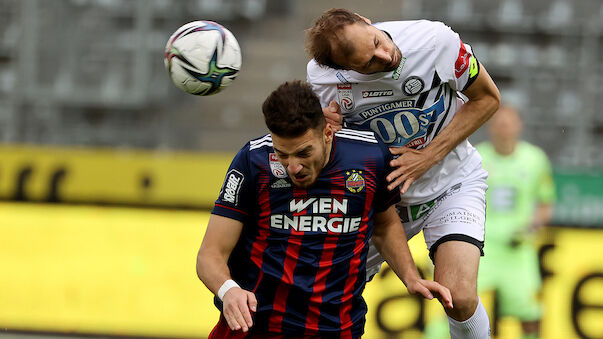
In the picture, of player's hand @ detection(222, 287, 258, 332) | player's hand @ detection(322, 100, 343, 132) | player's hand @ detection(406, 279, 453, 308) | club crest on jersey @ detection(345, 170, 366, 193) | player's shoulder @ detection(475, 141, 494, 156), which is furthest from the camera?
player's shoulder @ detection(475, 141, 494, 156)

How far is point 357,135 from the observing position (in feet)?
13.5

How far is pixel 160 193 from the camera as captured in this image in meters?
8.71

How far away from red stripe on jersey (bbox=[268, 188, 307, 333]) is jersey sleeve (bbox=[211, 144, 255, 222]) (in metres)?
0.22

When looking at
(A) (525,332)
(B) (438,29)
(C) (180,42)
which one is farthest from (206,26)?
(A) (525,332)

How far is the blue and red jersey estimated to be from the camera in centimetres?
388

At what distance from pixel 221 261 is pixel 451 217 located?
147 centimetres

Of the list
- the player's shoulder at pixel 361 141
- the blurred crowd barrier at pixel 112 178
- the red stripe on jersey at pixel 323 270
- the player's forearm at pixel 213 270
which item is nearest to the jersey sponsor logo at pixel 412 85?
the player's shoulder at pixel 361 141

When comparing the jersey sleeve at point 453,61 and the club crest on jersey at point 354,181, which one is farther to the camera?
the jersey sleeve at point 453,61

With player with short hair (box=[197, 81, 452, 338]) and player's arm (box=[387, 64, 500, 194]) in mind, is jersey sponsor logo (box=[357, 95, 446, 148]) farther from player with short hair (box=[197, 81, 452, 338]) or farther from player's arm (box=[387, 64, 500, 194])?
player with short hair (box=[197, 81, 452, 338])

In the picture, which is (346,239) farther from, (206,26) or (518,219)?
(518,219)

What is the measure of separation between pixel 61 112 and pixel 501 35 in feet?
25.4

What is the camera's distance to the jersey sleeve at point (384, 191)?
13.5ft

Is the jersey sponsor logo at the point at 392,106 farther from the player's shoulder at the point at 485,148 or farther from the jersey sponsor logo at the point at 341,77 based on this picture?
the player's shoulder at the point at 485,148

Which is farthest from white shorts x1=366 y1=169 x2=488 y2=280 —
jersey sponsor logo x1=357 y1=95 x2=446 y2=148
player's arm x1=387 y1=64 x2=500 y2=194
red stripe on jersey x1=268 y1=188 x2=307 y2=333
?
red stripe on jersey x1=268 y1=188 x2=307 y2=333
